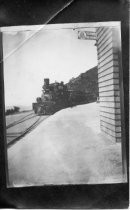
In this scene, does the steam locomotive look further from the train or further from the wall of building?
the wall of building

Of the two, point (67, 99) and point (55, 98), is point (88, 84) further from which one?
point (55, 98)

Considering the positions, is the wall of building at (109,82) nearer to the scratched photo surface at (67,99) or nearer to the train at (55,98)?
the scratched photo surface at (67,99)

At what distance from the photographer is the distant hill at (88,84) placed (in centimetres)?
312

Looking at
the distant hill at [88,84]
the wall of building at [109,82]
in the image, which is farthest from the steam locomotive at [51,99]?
the wall of building at [109,82]

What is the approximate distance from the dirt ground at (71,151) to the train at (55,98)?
7 cm

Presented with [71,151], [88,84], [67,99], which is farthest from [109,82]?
[71,151]

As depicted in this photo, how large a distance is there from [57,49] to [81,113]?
2.49 ft

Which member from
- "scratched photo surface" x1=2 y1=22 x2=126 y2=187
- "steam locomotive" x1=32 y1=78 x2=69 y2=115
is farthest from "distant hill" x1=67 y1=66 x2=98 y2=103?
"steam locomotive" x1=32 y1=78 x2=69 y2=115

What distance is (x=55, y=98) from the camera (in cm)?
319

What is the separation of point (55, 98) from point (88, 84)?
40cm

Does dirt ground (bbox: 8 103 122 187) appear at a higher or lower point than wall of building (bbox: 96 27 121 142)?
lower

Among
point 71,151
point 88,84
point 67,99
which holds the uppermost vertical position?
point 88,84

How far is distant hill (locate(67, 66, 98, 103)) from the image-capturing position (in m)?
3.12

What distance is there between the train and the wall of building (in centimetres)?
26
